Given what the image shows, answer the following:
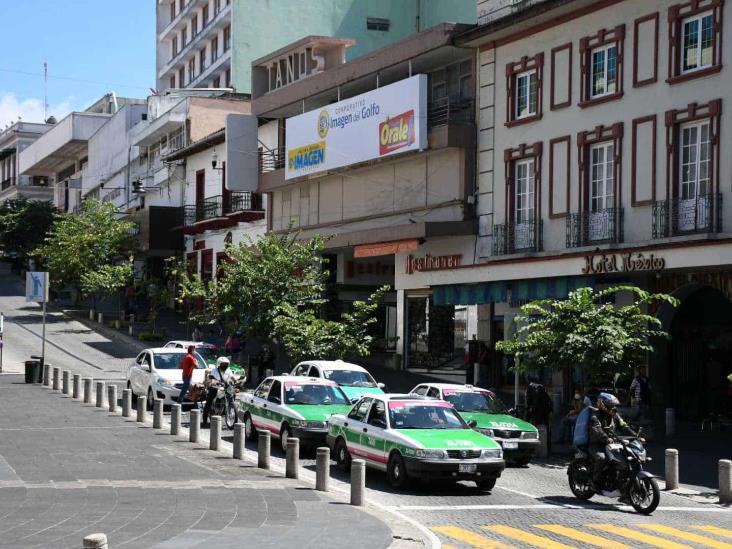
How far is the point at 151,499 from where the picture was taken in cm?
1727

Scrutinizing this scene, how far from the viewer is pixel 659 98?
32.6 m

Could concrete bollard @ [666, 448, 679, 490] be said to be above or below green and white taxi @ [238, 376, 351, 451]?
below

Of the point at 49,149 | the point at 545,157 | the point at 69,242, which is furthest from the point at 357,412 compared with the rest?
the point at 49,149

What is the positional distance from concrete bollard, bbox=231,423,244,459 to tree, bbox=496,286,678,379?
7.57 metres

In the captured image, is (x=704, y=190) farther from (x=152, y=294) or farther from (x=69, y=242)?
(x=69, y=242)

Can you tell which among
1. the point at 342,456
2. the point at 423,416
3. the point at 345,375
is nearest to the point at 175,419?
the point at 345,375

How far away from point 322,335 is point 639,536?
22394 mm

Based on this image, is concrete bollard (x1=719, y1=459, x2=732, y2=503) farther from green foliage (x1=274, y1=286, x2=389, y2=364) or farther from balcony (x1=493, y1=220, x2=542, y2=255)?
green foliage (x1=274, y1=286, x2=389, y2=364)

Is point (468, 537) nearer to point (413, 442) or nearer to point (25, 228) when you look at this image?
point (413, 442)

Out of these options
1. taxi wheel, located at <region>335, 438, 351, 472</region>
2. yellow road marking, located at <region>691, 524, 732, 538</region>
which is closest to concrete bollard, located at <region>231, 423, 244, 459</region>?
taxi wheel, located at <region>335, 438, 351, 472</region>

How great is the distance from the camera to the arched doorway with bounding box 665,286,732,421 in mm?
33844

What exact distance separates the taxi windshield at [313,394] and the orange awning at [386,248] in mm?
16078

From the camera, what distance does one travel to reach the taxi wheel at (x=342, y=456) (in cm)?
A: 2236

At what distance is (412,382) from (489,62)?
11.2 metres
